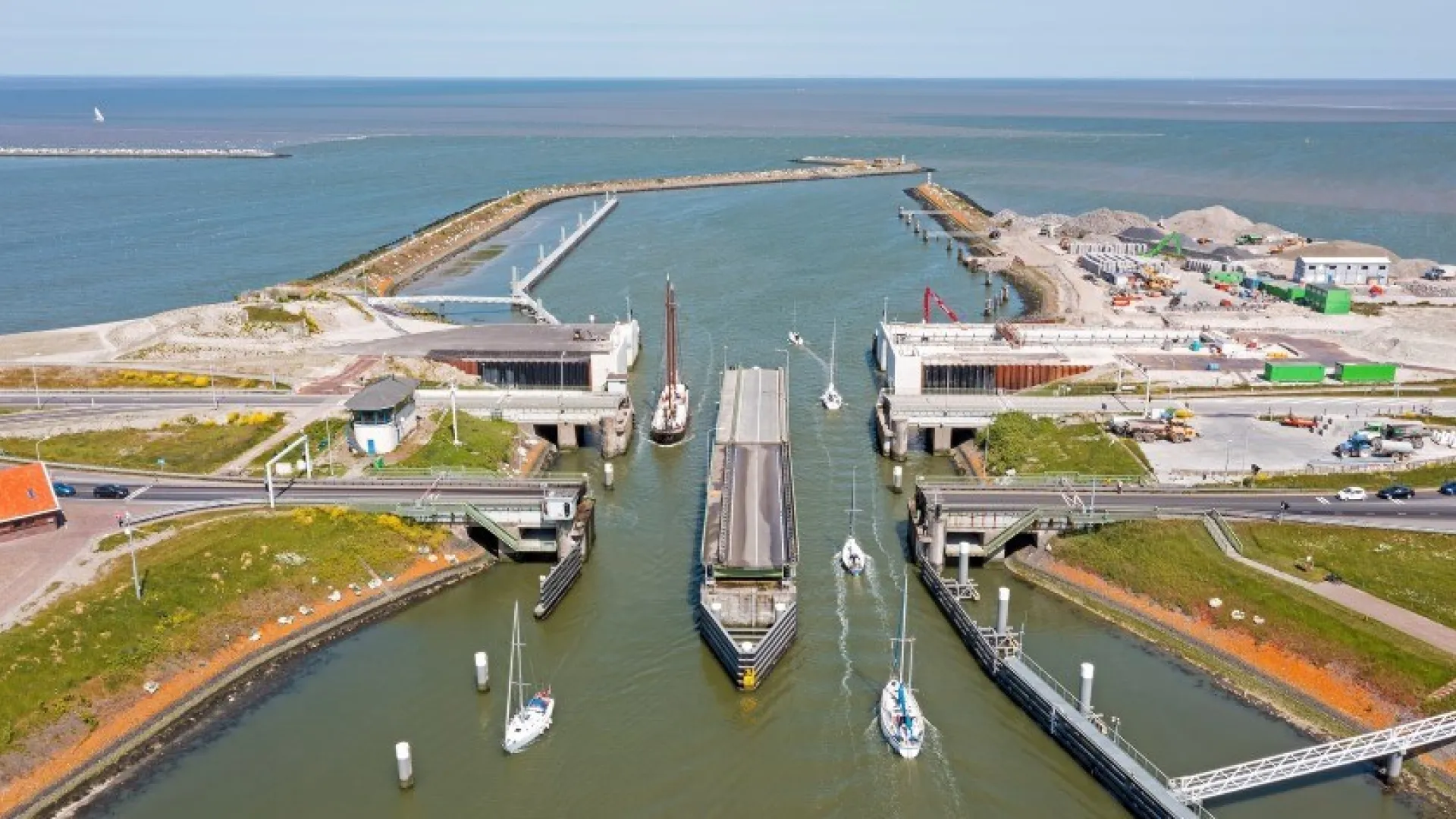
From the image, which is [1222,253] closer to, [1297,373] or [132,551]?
[1297,373]

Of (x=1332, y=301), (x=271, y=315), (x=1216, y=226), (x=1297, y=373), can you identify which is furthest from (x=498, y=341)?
(x=1216, y=226)

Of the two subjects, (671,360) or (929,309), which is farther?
(929,309)

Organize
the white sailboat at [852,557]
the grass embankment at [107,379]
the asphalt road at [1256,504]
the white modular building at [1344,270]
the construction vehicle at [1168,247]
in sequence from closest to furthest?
the asphalt road at [1256,504], the white sailboat at [852,557], the grass embankment at [107,379], the white modular building at [1344,270], the construction vehicle at [1168,247]

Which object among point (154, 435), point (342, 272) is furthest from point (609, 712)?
point (342, 272)

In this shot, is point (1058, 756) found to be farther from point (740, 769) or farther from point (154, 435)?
point (154, 435)

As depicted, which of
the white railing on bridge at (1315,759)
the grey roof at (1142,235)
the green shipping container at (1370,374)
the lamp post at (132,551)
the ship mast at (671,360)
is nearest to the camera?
the white railing on bridge at (1315,759)

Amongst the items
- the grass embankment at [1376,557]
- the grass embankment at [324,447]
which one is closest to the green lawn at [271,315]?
the grass embankment at [324,447]

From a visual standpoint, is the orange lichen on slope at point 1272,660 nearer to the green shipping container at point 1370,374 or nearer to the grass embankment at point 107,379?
the green shipping container at point 1370,374
